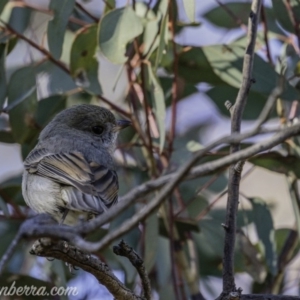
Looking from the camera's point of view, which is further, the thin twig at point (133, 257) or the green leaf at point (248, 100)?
the green leaf at point (248, 100)

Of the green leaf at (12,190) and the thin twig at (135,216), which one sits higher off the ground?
the thin twig at (135,216)

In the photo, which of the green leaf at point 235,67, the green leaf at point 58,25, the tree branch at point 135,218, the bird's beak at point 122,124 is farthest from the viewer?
the bird's beak at point 122,124

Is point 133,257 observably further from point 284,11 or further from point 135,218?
point 284,11

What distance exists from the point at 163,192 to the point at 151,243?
249 centimetres

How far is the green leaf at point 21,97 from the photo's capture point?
4344 mm

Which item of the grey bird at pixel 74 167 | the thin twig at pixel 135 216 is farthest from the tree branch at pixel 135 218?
the grey bird at pixel 74 167

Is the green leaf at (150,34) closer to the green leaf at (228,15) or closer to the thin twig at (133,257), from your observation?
the green leaf at (228,15)

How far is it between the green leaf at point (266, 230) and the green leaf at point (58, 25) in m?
1.51

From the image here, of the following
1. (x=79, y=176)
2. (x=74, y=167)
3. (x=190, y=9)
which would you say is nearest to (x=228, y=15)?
(x=190, y=9)

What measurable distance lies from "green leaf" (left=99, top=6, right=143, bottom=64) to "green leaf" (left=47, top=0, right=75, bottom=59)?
24 cm

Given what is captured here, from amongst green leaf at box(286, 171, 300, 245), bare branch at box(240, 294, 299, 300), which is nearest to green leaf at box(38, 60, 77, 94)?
green leaf at box(286, 171, 300, 245)

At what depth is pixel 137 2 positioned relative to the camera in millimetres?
4672

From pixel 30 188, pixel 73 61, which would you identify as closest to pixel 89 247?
pixel 30 188

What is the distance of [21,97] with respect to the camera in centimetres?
433
